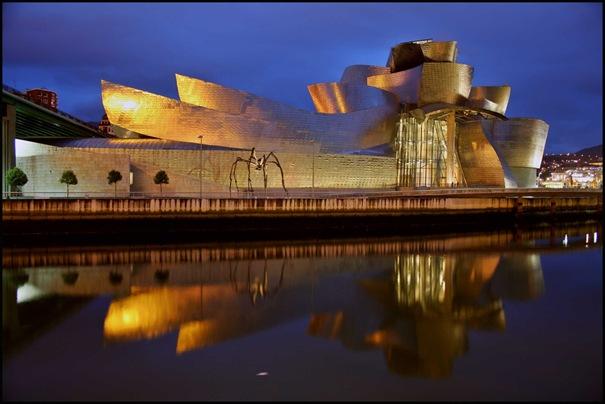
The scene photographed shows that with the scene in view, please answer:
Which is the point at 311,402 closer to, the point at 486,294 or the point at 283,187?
the point at 486,294

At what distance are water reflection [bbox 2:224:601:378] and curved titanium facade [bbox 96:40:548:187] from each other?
40.1 ft

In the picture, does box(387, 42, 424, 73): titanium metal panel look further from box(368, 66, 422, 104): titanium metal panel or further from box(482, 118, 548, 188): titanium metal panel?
box(482, 118, 548, 188): titanium metal panel

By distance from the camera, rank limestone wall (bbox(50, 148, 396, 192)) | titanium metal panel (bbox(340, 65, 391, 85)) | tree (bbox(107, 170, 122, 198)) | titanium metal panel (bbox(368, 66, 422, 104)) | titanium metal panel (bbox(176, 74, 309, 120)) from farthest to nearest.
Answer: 1. titanium metal panel (bbox(340, 65, 391, 85))
2. titanium metal panel (bbox(368, 66, 422, 104))
3. titanium metal panel (bbox(176, 74, 309, 120))
4. limestone wall (bbox(50, 148, 396, 192))
5. tree (bbox(107, 170, 122, 198))

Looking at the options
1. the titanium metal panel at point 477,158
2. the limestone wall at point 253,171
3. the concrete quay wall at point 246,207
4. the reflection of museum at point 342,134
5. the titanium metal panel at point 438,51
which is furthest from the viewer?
the titanium metal panel at point 477,158

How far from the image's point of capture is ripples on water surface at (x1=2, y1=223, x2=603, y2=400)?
691 cm

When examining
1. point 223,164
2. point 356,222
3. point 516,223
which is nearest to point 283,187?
point 223,164

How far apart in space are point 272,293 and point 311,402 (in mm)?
6031

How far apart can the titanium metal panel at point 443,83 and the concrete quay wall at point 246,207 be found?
9.97 metres

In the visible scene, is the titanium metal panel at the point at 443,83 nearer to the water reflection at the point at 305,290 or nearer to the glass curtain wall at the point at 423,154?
the glass curtain wall at the point at 423,154

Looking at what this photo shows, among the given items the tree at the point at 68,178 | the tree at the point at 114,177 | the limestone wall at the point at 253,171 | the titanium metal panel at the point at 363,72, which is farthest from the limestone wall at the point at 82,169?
the titanium metal panel at the point at 363,72

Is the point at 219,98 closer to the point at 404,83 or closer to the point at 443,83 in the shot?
the point at 404,83

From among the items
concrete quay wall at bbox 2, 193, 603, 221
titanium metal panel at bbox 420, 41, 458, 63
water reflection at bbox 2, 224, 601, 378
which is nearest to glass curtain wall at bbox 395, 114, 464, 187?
titanium metal panel at bbox 420, 41, 458, 63

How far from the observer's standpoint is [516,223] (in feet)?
100

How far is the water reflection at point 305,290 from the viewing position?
9.03 metres
